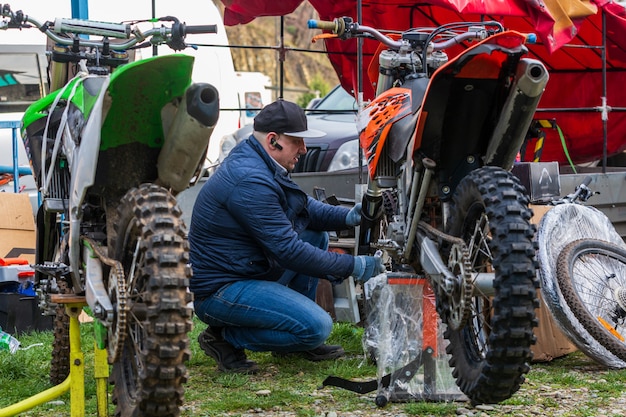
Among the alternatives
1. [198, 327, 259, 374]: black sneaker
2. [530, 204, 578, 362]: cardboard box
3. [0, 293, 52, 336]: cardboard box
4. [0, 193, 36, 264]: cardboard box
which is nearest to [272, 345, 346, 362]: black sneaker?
[198, 327, 259, 374]: black sneaker

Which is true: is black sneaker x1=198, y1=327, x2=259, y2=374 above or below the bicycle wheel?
below

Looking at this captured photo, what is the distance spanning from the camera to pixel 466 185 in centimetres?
332

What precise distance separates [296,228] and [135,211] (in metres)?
1.72

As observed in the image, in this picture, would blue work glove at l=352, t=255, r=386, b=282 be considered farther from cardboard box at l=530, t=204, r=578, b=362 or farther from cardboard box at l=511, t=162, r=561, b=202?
cardboard box at l=511, t=162, r=561, b=202

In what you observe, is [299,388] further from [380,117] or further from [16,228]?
[16,228]

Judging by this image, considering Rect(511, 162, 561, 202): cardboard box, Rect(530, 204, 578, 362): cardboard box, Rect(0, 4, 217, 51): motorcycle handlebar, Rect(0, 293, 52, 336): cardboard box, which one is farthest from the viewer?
Rect(0, 293, 52, 336): cardboard box

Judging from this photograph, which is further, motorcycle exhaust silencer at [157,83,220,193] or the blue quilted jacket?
the blue quilted jacket

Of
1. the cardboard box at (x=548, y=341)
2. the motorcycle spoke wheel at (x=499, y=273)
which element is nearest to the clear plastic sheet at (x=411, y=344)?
the motorcycle spoke wheel at (x=499, y=273)

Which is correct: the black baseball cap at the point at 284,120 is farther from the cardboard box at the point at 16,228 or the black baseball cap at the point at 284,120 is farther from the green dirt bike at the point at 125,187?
the cardboard box at the point at 16,228

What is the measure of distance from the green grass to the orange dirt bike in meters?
0.49

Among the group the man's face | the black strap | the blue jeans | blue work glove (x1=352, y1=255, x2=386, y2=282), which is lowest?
the black strap

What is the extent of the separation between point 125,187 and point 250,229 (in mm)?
938

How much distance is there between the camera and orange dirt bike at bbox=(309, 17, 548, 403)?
10.0ft

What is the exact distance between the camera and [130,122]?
318cm
